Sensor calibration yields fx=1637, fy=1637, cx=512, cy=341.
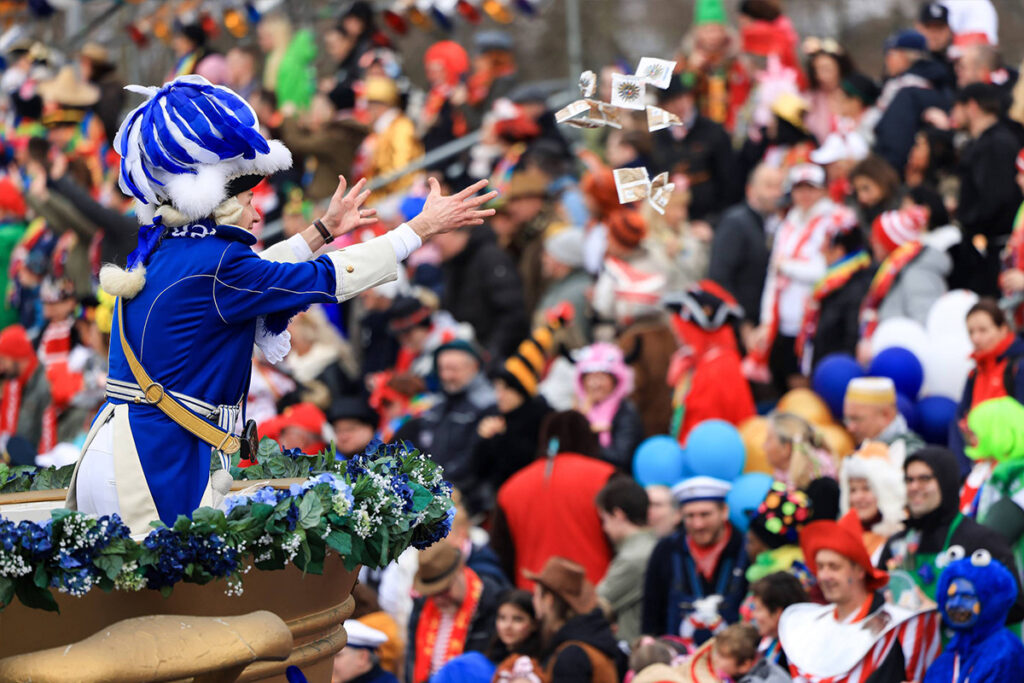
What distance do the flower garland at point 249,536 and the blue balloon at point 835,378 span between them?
411 cm

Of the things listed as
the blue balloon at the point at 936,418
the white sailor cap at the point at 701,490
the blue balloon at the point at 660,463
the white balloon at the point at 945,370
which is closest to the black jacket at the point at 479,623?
the white sailor cap at the point at 701,490

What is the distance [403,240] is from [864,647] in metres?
2.62

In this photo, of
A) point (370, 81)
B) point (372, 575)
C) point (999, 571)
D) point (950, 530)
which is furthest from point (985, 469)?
point (370, 81)

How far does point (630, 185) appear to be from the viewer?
4.95 meters

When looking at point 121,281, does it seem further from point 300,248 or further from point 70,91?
point 70,91

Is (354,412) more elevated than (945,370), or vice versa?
(945,370)

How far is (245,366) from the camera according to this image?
4301 mm

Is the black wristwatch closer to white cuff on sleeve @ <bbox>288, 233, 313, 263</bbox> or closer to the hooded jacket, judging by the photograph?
white cuff on sleeve @ <bbox>288, 233, 313, 263</bbox>

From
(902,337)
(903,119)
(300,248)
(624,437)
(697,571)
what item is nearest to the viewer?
(300,248)

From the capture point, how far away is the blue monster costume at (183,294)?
412 centimetres

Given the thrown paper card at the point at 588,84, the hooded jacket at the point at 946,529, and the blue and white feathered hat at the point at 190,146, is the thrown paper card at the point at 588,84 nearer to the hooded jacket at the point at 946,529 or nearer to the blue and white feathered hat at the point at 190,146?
the blue and white feathered hat at the point at 190,146

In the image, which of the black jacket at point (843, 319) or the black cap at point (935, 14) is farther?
the black cap at point (935, 14)

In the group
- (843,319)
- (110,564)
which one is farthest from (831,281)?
(110,564)

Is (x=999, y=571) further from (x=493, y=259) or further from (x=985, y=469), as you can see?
(x=493, y=259)
